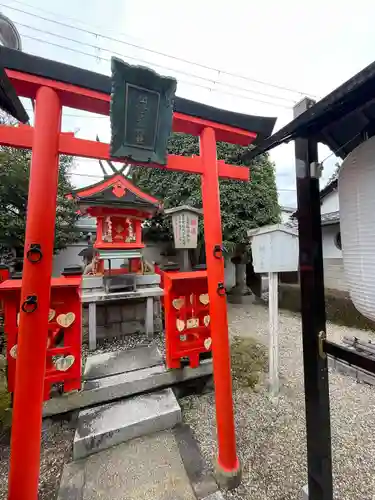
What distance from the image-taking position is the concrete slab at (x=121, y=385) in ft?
9.05

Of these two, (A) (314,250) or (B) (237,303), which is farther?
(B) (237,303)

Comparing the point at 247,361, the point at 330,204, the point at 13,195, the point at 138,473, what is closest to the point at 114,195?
the point at 247,361

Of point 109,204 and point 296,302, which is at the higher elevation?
point 109,204

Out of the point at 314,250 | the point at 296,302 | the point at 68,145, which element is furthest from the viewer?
the point at 296,302

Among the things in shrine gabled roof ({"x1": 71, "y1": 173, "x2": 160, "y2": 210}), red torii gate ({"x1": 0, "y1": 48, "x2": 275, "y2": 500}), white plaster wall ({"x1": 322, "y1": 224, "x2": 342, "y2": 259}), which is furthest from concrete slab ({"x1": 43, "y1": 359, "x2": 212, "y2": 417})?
white plaster wall ({"x1": 322, "y1": 224, "x2": 342, "y2": 259})

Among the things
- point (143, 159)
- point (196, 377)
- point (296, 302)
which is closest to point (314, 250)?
point (143, 159)

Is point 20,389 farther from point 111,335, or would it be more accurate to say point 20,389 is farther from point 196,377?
point 111,335

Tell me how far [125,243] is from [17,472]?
13.1 feet

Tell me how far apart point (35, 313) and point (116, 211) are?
3672 millimetres

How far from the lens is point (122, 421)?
2562 millimetres

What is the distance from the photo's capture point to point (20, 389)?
62.5 inches

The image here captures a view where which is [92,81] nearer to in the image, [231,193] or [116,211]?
[116,211]

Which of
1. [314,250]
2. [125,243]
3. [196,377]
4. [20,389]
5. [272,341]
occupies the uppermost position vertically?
[125,243]

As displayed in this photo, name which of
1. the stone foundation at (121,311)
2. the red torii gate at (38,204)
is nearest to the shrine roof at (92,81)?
the red torii gate at (38,204)
